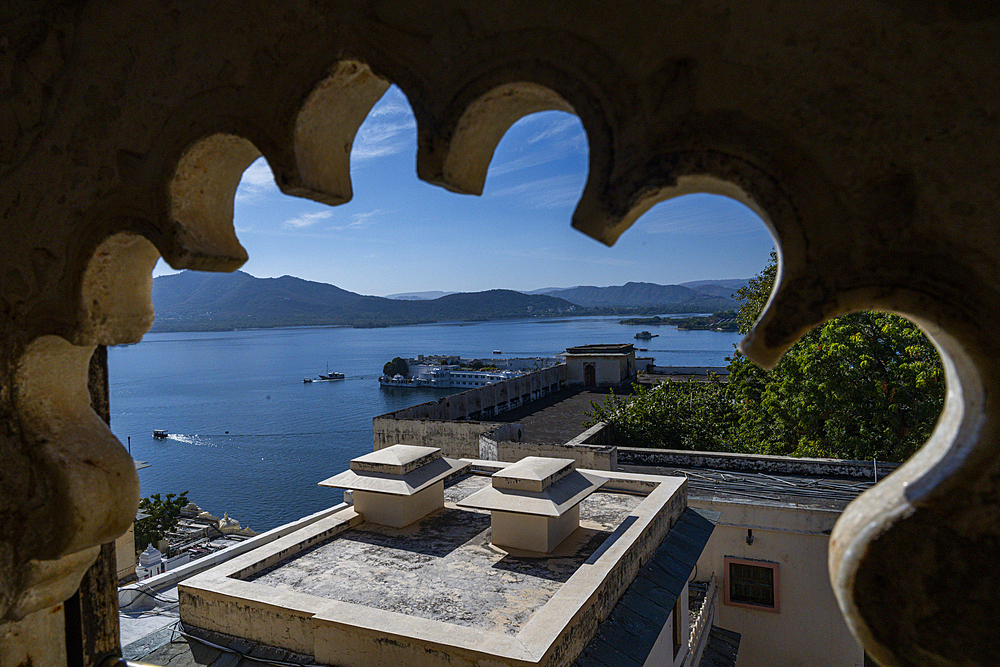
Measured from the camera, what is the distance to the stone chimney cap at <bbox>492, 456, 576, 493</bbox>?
8609 mm

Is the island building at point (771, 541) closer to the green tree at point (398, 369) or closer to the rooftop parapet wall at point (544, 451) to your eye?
the rooftop parapet wall at point (544, 451)

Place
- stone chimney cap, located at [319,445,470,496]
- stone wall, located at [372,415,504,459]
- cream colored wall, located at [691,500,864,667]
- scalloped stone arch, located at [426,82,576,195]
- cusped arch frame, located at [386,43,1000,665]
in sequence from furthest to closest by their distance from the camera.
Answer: stone wall, located at [372,415,504,459]
cream colored wall, located at [691,500,864,667]
stone chimney cap, located at [319,445,470,496]
scalloped stone arch, located at [426,82,576,195]
cusped arch frame, located at [386,43,1000,665]

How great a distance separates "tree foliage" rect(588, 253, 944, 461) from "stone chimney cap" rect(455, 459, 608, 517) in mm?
6066

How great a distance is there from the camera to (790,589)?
41.9ft

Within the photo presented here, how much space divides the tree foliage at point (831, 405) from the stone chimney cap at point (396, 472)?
24.0ft

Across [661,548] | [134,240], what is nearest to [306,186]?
[134,240]

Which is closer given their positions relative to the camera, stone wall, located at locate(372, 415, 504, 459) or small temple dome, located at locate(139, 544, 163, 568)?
small temple dome, located at locate(139, 544, 163, 568)

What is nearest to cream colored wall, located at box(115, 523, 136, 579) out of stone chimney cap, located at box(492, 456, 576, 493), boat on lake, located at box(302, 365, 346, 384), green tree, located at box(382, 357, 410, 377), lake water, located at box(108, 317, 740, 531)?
stone chimney cap, located at box(492, 456, 576, 493)

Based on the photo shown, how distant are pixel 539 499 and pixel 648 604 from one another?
1813 millimetres

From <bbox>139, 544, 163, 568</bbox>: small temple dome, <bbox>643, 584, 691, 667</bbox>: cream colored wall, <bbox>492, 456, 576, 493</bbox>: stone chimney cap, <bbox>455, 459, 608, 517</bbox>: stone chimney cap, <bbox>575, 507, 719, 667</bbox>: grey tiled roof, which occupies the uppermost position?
<bbox>492, 456, 576, 493</bbox>: stone chimney cap

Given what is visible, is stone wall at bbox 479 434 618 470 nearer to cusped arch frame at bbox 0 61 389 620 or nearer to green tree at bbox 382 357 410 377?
cusped arch frame at bbox 0 61 389 620

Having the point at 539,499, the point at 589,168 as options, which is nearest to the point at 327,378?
the point at 539,499

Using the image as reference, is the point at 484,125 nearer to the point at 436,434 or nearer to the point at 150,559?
the point at 436,434

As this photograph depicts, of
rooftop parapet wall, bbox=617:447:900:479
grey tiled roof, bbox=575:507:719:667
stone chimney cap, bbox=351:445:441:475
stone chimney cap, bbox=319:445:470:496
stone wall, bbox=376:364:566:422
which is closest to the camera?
grey tiled roof, bbox=575:507:719:667
